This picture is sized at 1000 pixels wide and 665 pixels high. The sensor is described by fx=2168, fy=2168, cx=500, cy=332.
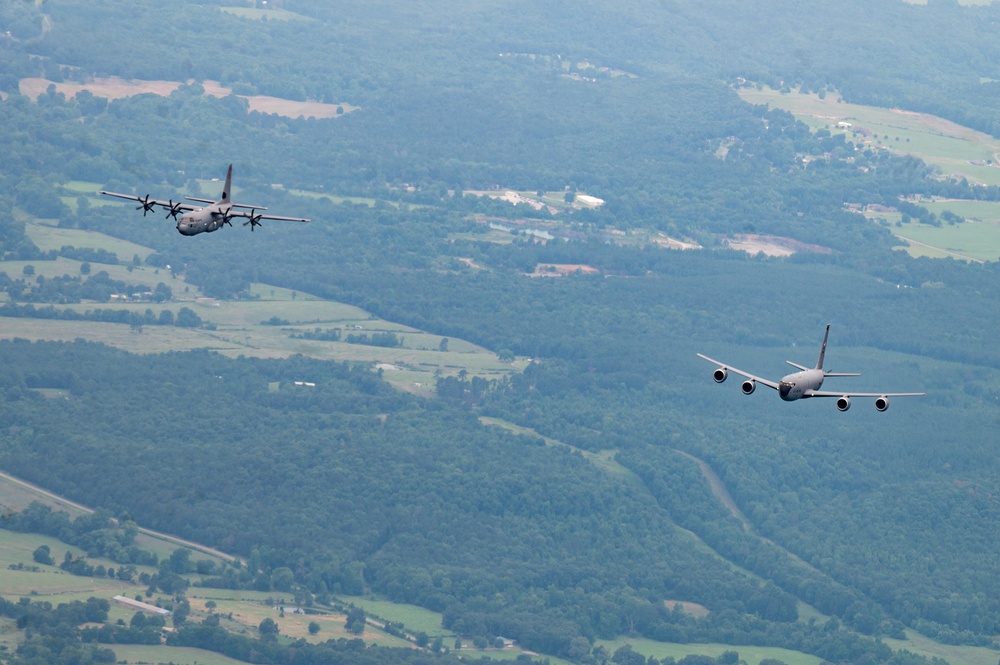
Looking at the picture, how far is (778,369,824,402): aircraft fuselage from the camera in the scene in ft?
270

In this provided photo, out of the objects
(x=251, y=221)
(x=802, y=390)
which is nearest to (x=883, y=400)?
(x=802, y=390)

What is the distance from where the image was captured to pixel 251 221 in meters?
94.6

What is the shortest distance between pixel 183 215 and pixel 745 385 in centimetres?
2905

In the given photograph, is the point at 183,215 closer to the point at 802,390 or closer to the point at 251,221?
the point at 251,221

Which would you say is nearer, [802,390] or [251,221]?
[802,390]

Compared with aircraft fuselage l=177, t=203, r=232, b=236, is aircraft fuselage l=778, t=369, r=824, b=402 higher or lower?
lower

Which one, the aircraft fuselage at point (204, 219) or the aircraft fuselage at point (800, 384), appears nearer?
the aircraft fuselage at point (800, 384)

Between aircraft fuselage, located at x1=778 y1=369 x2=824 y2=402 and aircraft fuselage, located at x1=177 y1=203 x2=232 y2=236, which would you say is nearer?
aircraft fuselage, located at x1=778 y1=369 x2=824 y2=402

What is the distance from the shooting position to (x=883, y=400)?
79188mm

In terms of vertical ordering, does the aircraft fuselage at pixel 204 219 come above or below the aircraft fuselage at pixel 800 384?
above

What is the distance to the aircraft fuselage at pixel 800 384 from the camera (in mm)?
82312

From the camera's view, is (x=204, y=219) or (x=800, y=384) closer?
(x=800, y=384)

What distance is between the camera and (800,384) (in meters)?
82.8

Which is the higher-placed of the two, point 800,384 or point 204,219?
point 204,219
